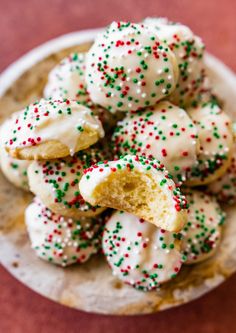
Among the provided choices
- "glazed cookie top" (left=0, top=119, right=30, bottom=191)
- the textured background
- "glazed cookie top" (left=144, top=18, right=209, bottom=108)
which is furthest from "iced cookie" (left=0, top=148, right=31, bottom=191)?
the textured background

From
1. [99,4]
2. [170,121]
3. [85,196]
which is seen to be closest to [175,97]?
[170,121]

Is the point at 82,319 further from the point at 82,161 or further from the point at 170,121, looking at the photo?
the point at 170,121

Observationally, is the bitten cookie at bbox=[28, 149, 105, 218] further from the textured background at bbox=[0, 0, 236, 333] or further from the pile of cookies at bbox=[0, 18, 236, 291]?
the textured background at bbox=[0, 0, 236, 333]

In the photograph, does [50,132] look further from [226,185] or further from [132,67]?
[226,185]

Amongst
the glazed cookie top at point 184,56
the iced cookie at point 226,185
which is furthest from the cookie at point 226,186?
the glazed cookie top at point 184,56

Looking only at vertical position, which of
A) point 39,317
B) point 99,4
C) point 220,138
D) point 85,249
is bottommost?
point 39,317

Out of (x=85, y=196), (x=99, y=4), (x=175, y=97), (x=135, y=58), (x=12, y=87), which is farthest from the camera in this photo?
(x=99, y=4)
